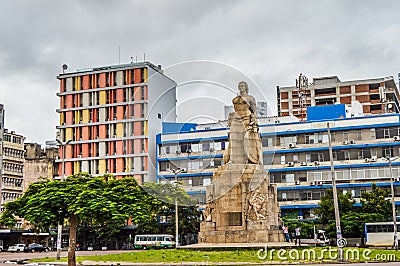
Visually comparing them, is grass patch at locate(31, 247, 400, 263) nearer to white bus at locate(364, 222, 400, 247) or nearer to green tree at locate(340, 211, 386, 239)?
white bus at locate(364, 222, 400, 247)

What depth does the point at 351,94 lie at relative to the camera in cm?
9669

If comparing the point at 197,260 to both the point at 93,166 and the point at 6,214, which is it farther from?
the point at 93,166

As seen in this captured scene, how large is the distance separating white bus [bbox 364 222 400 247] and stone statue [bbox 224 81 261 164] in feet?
77.9

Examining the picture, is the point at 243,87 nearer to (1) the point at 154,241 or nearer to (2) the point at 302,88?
(1) the point at 154,241

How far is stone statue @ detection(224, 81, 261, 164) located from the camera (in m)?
35.2

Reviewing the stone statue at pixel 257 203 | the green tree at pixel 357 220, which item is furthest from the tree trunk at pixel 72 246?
the green tree at pixel 357 220

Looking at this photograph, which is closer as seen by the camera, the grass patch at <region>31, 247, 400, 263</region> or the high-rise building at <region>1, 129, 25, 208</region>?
the grass patch at <region>31, 247, 400, 263</region>

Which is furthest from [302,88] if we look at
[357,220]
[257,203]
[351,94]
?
[257,203]

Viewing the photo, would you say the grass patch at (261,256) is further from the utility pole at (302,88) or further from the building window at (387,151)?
the utility pole at (302,88)

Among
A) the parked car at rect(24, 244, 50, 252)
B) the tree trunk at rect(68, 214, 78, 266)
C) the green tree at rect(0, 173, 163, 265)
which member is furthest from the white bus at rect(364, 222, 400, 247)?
the parked car at rect(24, 244, 50, 252)

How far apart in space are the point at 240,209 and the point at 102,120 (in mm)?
58987

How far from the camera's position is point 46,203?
25438 mm

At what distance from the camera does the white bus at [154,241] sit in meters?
64.2

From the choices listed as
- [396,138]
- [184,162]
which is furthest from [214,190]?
[396,138]
